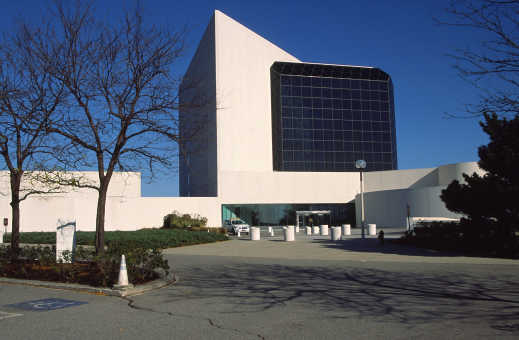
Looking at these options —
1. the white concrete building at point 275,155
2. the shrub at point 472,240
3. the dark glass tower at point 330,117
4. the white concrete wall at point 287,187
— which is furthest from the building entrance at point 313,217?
the shrub at point 472,240

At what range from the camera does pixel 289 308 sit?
822 cm

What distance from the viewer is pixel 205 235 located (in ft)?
Result: 101

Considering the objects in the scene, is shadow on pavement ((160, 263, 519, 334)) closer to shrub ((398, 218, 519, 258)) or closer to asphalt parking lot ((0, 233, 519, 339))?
asphalt parking lot ((0, 233, 519, 339))

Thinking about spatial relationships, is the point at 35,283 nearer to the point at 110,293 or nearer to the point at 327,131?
the point at 110,293

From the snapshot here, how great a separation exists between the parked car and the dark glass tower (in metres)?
16.0

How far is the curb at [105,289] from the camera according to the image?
989cm

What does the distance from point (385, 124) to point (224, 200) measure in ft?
102

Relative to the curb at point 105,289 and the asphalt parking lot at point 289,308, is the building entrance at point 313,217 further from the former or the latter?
the curb at point 105,289

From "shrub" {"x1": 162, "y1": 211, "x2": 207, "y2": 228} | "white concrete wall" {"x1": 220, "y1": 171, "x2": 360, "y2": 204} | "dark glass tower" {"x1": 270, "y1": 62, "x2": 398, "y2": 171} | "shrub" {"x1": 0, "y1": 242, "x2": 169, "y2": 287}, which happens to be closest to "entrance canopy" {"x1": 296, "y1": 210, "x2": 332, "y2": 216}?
"white concrete wall" {"x1": 220, "y1": 171, "x2": 360, "y2": 204}

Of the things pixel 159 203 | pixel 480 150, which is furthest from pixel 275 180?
pixel 480 150

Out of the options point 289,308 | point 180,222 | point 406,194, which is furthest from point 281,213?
point 289,308

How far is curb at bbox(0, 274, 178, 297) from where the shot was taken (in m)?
9.89

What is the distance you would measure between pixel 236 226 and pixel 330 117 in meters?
29.1

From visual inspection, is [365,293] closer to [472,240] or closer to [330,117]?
[472,240]
